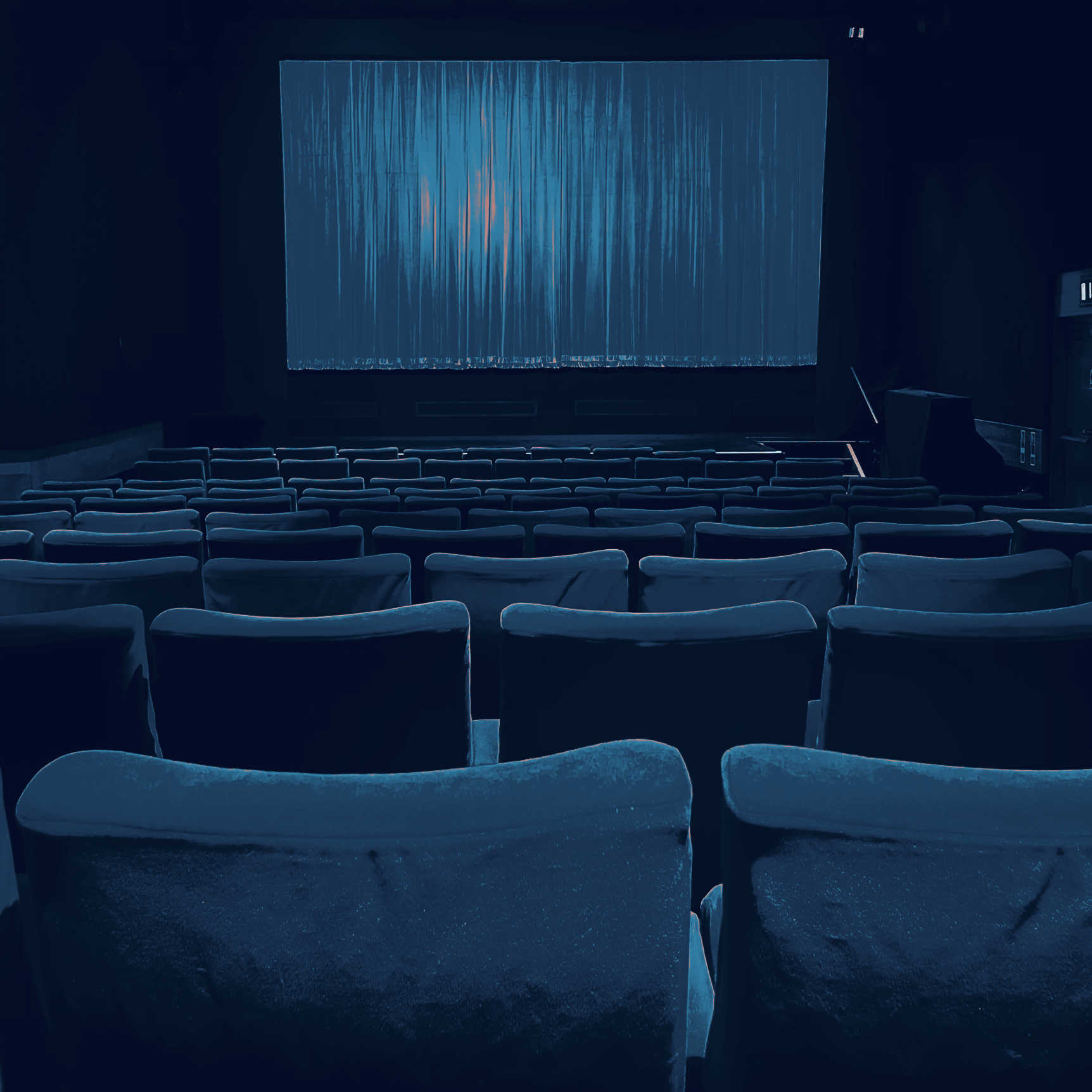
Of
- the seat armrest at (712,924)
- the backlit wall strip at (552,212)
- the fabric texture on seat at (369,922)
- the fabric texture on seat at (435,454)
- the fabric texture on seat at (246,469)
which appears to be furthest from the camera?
the backlit wall strip at (552,212)

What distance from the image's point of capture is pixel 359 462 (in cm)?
772

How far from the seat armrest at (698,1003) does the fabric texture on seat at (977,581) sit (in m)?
1.25

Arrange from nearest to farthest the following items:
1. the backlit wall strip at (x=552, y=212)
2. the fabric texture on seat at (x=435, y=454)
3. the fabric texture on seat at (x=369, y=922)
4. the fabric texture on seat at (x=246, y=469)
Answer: the fabric texture on seat at (x=369, y=922), the fabric texture on seat at (x=246, y=469), the fabric texture on seat at (x=435, y=454), the backlit wall strip at (x=552, y=212)

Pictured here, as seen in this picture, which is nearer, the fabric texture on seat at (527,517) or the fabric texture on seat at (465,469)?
the fabric texture on seat at (527,517)

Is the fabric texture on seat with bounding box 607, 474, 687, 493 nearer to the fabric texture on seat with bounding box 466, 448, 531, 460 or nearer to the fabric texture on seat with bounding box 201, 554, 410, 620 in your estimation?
the fabric texture on seat with bounding box 466, 448, 531, 460

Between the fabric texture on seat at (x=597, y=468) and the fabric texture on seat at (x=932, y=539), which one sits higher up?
the fabric texture on seat at (x=932, y=539)

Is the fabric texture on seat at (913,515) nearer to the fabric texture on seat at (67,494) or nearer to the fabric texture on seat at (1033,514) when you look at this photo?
the fabric texture on seat at (1033,514)

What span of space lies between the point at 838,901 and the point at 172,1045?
61 cm

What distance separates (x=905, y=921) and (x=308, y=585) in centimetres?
186

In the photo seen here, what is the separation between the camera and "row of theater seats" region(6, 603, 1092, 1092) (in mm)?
880

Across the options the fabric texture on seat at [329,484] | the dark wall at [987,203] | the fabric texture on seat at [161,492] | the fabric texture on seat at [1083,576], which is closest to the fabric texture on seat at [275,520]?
the fabric texture on seat at [161,492]

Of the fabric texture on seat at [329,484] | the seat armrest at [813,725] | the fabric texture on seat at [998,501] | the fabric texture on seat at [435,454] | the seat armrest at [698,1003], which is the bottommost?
the seat armrest at [698,1003]

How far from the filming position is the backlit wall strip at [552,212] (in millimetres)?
12844

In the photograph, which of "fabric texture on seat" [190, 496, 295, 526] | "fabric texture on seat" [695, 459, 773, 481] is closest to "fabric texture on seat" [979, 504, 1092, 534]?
"fabric texture on seat" [695, 459, 773, 481]
